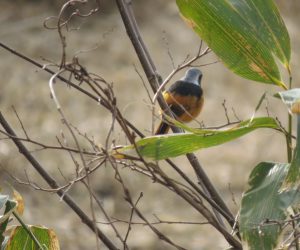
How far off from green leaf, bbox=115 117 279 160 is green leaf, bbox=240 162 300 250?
8 cm

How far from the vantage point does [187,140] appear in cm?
126

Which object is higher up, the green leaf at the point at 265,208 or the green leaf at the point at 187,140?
the green leaf at the point at 187,140

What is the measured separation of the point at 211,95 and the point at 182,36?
109cm

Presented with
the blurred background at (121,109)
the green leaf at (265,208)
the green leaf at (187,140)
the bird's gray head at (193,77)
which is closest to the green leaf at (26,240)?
the green leaf at (187,140)

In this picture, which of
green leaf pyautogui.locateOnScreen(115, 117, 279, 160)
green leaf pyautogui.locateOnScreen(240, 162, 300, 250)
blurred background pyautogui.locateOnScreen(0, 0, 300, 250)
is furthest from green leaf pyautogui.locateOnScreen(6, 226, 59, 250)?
blurred background pyautogui.locateOnScreen(0, 0, 300, 250)

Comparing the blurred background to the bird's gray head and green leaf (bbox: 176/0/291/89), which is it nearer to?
the bird's gray head

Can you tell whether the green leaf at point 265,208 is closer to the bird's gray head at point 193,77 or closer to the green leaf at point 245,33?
the green leaf at point 245,33

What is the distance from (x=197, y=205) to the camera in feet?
3.95

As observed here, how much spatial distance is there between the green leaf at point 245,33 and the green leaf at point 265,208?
8.3 inches

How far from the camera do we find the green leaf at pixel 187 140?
1232 mm

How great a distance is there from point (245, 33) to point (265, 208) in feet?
1.09

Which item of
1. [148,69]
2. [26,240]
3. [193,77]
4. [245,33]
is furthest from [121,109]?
[245,33]

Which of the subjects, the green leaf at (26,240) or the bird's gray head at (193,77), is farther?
the bird's gray head at (193,77)

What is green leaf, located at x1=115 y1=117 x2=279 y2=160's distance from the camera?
1.23 m
